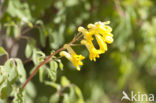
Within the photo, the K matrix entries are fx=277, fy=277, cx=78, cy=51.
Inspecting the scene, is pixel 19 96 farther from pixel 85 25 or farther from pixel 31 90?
pixel 85 25

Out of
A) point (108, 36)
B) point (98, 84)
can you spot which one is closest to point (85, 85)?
point (98, 84)

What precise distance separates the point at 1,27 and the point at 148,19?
134 centimetres

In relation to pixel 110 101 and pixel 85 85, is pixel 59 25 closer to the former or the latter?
pixel 85 85

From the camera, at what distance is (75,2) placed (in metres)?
Result: 2.04

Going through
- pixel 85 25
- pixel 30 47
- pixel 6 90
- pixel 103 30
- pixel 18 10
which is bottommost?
pixel 6 90

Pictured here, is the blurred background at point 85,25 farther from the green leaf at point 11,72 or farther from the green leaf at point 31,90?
the green leaf at point 11,72

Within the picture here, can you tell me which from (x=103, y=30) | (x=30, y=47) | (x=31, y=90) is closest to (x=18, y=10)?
(x=30, y=47)

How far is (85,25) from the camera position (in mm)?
2295

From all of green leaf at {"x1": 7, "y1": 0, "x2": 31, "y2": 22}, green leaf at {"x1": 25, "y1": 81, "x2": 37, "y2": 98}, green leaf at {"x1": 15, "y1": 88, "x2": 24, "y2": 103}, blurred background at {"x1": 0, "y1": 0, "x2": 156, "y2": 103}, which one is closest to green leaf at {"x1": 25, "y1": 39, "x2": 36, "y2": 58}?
blurred background at {"x1": 0, "y1": 0, "x2": 156, "y2": 103}

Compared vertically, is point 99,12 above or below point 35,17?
above

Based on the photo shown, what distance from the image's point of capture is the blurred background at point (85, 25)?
1.85m

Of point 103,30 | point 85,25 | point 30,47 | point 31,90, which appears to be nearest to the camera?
point 103,30

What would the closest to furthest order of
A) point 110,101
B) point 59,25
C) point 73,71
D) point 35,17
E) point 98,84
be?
point 35,17 < point 59,25 < point 73,71 < point 98,84 < point 110,101

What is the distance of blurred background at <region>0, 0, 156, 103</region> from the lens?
1.85 meters
